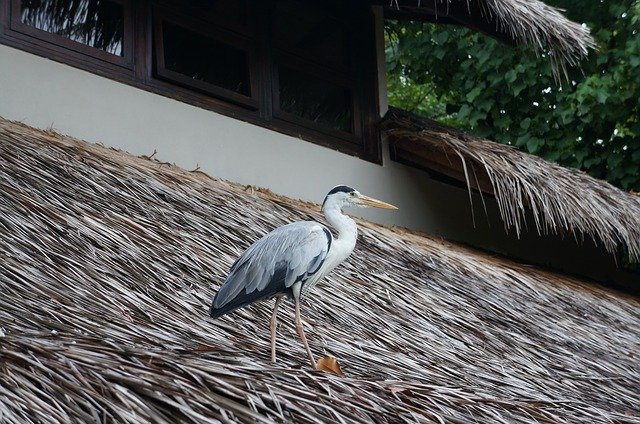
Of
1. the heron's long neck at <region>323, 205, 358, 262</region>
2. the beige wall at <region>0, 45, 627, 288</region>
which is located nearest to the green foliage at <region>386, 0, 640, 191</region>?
the beige wall at <region>0, 45, 627, 288</region>

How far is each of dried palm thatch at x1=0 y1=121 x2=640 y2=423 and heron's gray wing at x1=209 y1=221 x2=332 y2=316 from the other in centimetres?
15

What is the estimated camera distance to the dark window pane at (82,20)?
4.77 metres

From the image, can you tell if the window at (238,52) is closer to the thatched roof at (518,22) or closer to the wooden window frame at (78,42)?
the wooden window frame at (78,42)

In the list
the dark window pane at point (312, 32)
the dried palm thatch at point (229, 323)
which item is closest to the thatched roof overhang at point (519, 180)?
the dried palm thatch at point (229, 323)

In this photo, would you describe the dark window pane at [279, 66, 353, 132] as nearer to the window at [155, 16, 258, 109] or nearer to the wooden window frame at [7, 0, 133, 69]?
the window at [155, 16, 258, 109]

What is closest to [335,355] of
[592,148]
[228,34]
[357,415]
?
[357,415]

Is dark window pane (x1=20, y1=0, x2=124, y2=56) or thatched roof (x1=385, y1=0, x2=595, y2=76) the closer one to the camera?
dark window pane (x1=20, y1=0, x2=124, y2=56)

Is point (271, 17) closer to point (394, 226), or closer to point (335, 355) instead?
point (394, 226)

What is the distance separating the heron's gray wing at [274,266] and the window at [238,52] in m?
1.93

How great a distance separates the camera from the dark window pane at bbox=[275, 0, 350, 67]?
5801 millimetres

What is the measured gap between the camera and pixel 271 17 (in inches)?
225

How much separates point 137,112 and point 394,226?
5.26 ft

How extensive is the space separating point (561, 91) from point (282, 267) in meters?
5.41

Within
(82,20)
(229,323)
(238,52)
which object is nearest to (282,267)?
(229,323)
